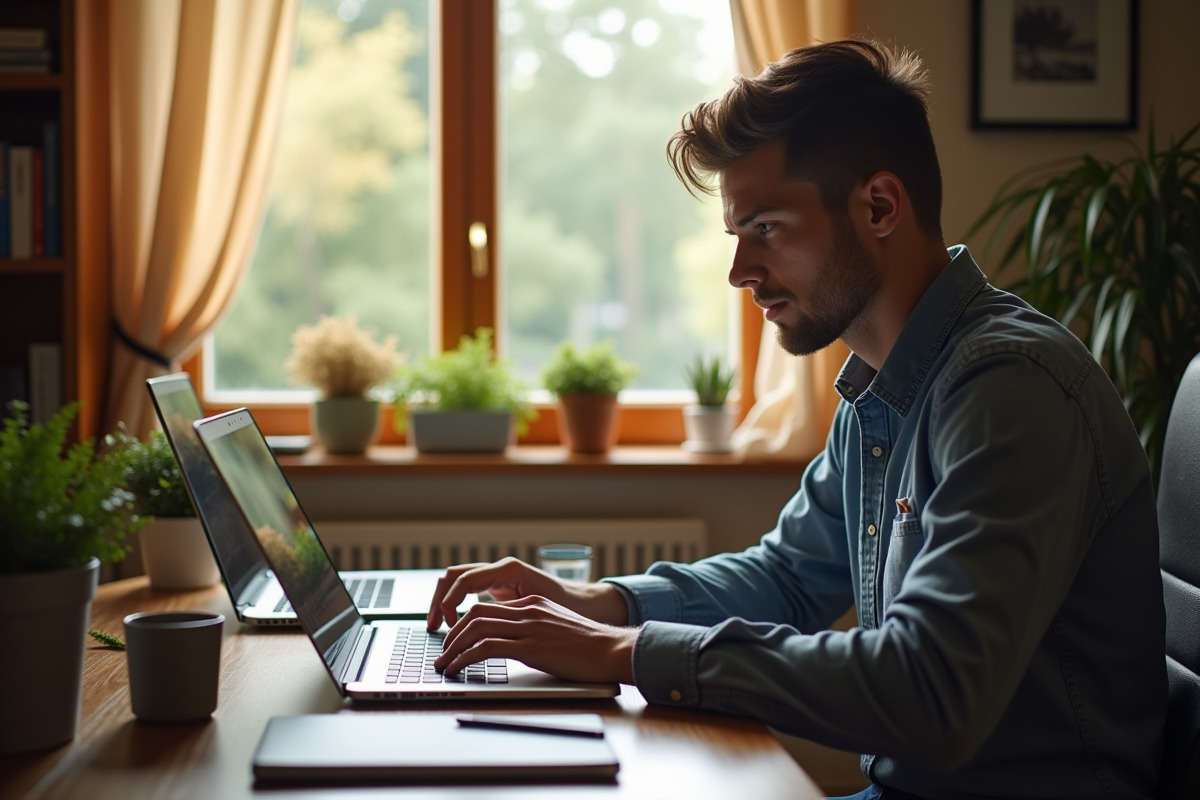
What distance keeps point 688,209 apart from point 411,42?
0.77 metres

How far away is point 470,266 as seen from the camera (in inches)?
107

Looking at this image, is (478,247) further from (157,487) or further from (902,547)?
(902,547)

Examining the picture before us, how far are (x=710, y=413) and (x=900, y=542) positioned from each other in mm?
1442

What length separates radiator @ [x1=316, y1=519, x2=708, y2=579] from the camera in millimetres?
2449

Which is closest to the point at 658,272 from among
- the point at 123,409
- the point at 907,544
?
the point at 123,409

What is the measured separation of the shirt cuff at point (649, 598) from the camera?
132 centimetres

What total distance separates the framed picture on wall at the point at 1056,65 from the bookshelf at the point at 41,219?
2.02m

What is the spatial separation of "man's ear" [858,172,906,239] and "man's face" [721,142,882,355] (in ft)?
0.09

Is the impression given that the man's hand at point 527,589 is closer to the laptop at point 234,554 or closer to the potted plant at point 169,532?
the laptop at point 234,554

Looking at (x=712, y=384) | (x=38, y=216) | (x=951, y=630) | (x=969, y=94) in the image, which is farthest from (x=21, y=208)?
(x=951, y=630)

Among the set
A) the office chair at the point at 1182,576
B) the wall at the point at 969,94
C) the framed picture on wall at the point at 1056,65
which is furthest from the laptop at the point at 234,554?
the framed picture on wall at the point at 1056,65

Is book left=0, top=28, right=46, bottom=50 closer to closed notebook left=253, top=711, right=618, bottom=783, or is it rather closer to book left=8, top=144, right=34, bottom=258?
book left=8, top=144, right=34, bottom=258

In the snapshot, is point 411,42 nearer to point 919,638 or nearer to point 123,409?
point 123,409

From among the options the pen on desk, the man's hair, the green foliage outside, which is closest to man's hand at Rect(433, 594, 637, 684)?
the pen on desk
